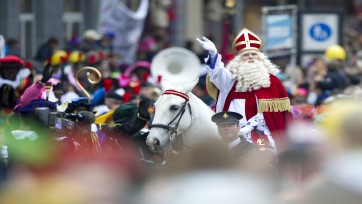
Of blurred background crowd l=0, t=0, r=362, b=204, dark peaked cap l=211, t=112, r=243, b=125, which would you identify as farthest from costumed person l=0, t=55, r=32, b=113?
dark peaked cap l=211, t=112, r=243, b=125

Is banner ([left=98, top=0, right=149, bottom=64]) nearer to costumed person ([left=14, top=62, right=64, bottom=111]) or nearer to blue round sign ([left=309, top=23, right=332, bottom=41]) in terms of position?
blue round sign ([left=309, top=23, right=332, bottom=41])

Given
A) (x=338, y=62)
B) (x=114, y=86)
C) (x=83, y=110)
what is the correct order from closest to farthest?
(x=83, y=110), (x=114, y=86), (x=338, y=62)

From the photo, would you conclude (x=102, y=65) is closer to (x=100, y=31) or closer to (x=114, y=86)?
(x=114, y=86)

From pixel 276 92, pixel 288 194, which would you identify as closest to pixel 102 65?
pixel 276 92

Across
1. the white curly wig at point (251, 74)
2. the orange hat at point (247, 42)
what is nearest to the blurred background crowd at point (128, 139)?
the white curly wig at point (251, 74)

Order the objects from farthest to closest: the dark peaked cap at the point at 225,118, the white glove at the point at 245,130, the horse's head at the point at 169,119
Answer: the white glove at the point at 245,130, the horse's head at the point at 169,119, the dark peaked cap at the point at 225,118

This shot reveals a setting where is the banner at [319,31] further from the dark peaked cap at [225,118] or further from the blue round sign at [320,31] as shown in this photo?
the dark peaked cap at [225,118]

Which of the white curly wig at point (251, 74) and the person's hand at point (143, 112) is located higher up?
the white curly wig at point (251, 74)

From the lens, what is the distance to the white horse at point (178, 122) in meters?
11.6

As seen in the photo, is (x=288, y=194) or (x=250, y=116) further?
(x=250, y=116)

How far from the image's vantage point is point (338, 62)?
23.3 metres

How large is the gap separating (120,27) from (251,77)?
15303mm

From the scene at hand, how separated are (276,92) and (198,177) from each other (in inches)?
220

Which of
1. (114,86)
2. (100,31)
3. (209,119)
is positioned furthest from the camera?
(100,31)
